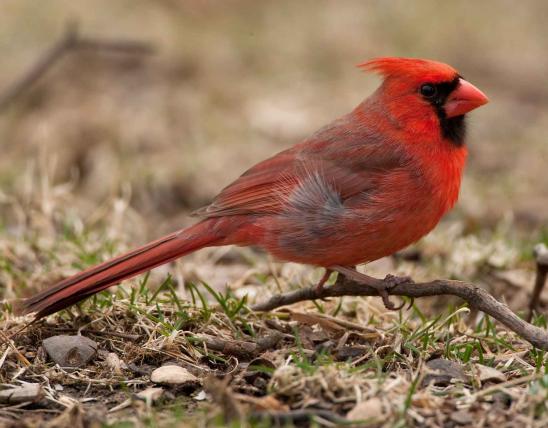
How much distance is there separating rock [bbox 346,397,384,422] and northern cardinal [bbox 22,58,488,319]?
0.90 metres

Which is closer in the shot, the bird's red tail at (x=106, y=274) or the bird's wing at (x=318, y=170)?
the bird's red tail at (x=106, y=274)

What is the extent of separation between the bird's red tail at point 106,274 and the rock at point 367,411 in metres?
1.07

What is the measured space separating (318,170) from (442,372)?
3.39 feet

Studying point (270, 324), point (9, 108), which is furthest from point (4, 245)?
point (9, 108)

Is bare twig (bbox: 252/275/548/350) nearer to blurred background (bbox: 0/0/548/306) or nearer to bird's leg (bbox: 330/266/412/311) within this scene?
bird's leg (bbox: 330/266/412/311)

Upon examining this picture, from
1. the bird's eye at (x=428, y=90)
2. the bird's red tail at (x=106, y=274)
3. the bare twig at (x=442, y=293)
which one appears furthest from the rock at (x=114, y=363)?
the bird's eye at (x=428, y=90)

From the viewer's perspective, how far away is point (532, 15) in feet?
29.7

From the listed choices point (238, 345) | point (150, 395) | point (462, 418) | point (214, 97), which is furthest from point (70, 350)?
point (214, 97)

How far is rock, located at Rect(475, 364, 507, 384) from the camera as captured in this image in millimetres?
2986

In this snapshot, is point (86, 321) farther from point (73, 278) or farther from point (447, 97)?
point (447, 97)

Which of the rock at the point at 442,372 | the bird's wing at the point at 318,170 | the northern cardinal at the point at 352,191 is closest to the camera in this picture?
the rock at the point at 442,372

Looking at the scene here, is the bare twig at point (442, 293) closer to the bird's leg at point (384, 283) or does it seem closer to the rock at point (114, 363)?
the bird's leg at point (384, 283)

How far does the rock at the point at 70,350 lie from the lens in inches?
124

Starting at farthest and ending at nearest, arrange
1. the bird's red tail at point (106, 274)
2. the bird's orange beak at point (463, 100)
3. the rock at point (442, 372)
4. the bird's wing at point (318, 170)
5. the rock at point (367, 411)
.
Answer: the bird's orange beak at point (463, 100) < the bird's wing at point (318, 170) < the bird's red tail at point (106, 274) < the rock at point (442, 372) < the rock at point (367, 411)
